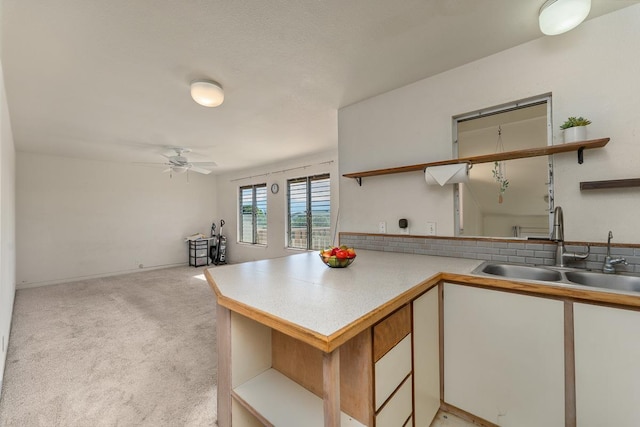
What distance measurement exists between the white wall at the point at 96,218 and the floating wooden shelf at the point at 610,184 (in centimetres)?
706

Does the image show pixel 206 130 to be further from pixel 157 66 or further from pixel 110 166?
pixel 110 166

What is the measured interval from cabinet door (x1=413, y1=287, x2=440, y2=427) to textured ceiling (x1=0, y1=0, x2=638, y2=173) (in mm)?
1721

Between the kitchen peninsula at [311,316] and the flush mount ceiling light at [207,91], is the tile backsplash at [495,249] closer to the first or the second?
the kitchen peninsula at [311,316]

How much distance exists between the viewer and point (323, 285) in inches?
50.6

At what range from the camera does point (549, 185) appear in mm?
1763

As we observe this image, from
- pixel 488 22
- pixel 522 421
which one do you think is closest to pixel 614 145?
pixel 488 22

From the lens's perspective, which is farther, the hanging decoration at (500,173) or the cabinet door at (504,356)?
the hanging decoration at (500,173)

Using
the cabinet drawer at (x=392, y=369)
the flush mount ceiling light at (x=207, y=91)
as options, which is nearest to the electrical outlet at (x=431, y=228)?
the cabinet drawer at (x=392, y=369)

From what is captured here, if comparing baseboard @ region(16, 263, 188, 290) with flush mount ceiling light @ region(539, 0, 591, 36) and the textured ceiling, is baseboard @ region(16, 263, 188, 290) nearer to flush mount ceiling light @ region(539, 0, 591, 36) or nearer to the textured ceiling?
the textured ceiling

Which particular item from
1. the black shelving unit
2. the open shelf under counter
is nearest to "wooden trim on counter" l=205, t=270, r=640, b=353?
the open shelf under counter

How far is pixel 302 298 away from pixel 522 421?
4.62 feet

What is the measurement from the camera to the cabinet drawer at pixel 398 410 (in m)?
Result: 1.04

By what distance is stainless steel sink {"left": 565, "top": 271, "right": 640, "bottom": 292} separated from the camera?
136 cm

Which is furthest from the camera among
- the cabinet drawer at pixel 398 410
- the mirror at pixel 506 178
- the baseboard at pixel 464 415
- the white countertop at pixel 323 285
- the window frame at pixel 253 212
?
the window frame at pixel 253 212
